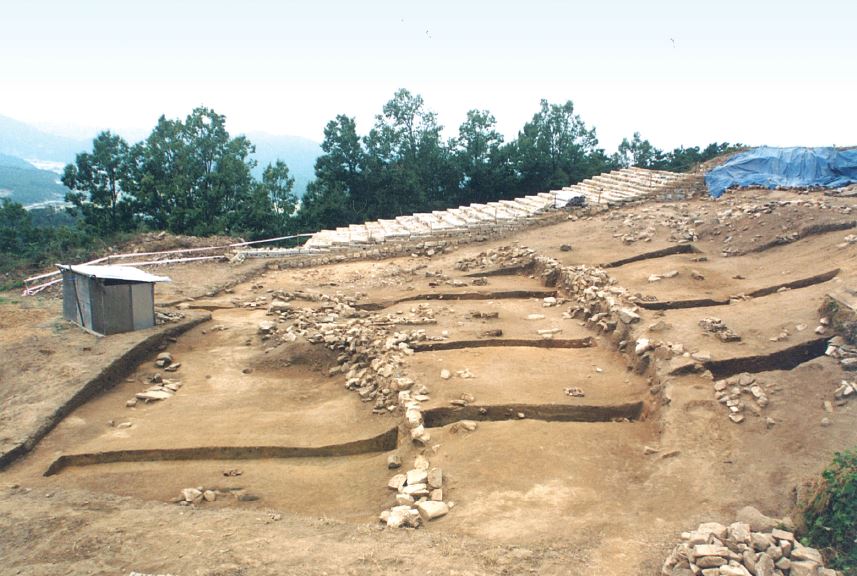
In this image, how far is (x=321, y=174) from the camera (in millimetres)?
29719

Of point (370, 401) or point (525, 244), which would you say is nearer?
point (370, 401)

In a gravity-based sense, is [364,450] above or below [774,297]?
below

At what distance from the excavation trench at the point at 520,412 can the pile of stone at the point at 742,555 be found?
3.16 metres

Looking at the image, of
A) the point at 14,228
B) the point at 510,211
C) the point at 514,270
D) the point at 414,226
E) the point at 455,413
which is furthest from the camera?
the point at 14,228

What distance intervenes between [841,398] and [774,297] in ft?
11.5

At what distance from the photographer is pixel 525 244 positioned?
16.0 m

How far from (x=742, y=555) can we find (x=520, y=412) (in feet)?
11.9

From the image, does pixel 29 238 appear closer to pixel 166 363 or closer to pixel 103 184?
pixel 103 184

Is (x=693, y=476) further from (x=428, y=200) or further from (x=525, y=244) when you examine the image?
(x=428, y=200)

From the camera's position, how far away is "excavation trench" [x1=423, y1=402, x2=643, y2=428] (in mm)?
7664

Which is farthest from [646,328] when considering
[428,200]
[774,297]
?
[428,200]

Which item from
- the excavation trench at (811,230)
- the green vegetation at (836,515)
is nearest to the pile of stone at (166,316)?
the green vegetation at (836,515)

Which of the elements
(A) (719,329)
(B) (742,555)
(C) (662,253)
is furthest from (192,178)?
(B) (742,555)

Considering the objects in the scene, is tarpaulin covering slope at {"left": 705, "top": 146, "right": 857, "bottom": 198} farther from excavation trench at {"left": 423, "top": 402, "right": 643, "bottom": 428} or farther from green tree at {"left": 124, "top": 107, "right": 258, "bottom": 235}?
green tree at {"left": 124, "top": 107, "right": 258, "bottom": 235}
